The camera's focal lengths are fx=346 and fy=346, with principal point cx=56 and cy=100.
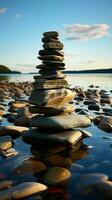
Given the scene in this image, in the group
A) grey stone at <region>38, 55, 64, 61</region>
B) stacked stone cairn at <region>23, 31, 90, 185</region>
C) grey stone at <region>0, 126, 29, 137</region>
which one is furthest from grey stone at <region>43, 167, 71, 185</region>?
grey stone at <region>38, 55, 64, 61</region>

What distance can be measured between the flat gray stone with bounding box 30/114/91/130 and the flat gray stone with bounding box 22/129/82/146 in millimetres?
225

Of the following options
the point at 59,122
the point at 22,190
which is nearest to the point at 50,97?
the point at 59,122

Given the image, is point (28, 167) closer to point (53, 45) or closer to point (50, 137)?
point (50, 137)

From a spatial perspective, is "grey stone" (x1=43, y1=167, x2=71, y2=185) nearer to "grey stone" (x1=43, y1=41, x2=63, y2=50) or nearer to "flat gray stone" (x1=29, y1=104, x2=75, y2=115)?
"flat gray stone" (x1=29, y1=104, x2=75, y2=115)

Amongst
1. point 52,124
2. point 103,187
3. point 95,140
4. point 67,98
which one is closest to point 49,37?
point 67,98

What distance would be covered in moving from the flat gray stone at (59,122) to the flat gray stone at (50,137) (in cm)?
23

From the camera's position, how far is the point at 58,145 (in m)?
10.8

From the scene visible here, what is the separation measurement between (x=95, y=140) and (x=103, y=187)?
4.86 meters

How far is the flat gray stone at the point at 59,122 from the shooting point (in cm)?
A: 1110

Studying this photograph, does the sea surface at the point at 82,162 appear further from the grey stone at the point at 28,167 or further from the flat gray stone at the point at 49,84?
the flat gray stone at the point at 49,84

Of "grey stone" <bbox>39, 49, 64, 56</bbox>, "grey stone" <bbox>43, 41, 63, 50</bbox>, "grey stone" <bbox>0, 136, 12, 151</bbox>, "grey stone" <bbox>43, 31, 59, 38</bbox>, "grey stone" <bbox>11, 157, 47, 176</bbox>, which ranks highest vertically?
"grey stone" <bbox>43, 31, 59, 38</bbox>

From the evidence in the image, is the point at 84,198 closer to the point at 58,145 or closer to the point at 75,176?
the point at 75,176

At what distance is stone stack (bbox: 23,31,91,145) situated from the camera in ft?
36.5

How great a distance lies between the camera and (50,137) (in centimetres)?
1089
